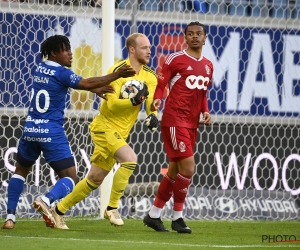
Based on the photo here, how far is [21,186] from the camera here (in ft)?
27.9

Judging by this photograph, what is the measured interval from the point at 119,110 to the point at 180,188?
2.95 feet

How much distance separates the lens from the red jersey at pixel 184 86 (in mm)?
8562

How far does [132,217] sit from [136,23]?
2.18m

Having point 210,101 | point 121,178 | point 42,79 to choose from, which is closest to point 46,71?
point 42,79

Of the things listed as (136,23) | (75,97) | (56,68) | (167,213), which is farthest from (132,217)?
(56,68)

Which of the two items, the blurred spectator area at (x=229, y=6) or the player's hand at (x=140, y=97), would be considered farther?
the blurred spectator area at (x=229, y=6)

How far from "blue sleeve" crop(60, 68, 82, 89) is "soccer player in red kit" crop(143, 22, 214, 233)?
2.74 ft

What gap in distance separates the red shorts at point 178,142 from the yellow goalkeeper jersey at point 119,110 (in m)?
0.27

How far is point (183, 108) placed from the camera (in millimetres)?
8562

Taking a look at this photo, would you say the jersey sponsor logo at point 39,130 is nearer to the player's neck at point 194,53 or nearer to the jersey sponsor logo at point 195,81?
the jersey sponsor logo at point 195,81

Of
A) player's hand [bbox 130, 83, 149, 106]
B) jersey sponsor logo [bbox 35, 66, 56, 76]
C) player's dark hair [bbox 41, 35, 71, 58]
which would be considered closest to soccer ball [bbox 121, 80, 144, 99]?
player's hand [bbox 130, 83, 149, 106]

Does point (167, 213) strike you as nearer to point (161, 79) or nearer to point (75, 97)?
point (75, 97)

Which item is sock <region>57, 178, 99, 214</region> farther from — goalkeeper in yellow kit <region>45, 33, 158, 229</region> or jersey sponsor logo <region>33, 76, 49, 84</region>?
jersey sponsor logo <region>33, 76, 49, 84</region>

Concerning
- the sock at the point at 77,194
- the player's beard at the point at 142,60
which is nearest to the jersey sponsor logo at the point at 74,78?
the player's beard at the point at 142,60
